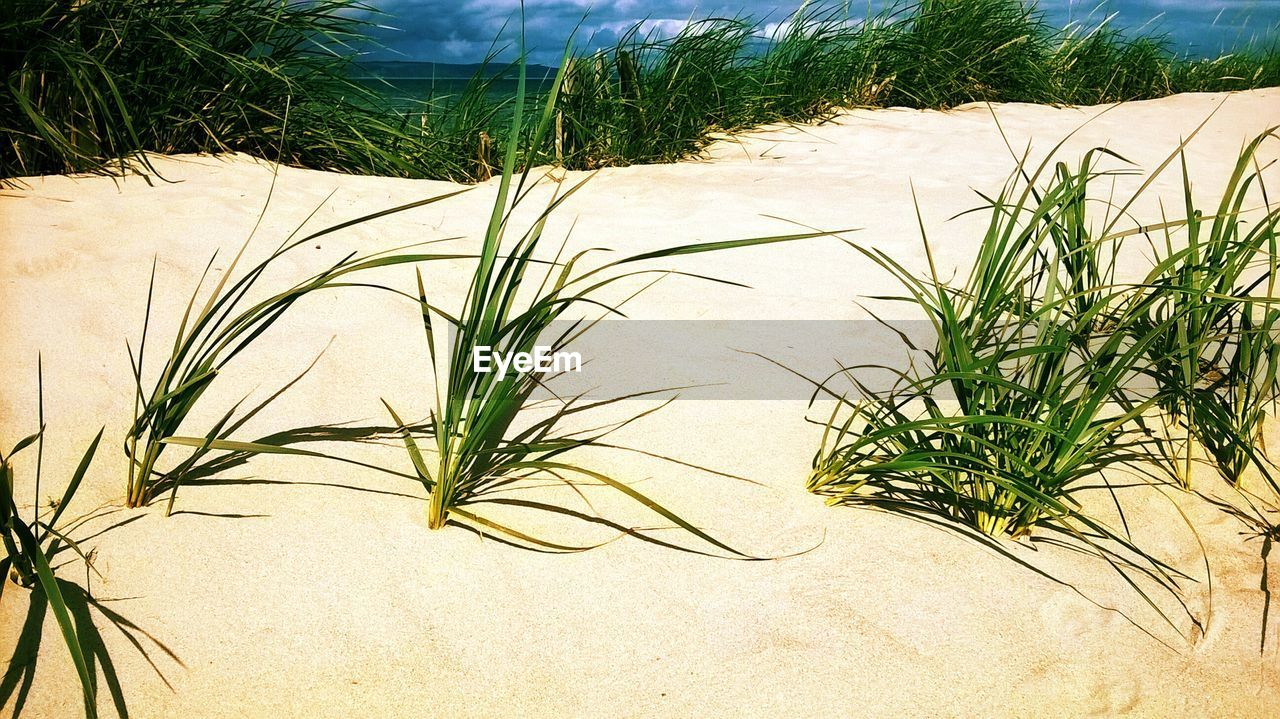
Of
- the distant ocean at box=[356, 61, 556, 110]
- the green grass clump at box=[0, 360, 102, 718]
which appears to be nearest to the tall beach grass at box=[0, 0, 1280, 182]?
the distant ocean at box=[356, 61, 556, 110]

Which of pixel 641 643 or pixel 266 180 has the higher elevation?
pixel 266 180

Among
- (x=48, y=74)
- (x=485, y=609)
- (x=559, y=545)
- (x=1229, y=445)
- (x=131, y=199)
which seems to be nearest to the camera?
(x=485, y=609)

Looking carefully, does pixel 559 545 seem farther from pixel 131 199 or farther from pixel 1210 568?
pixel 131 199

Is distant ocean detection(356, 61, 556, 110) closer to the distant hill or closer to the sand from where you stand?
the distant hill

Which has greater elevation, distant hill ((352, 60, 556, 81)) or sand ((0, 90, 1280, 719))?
distant hill ((352, 60, 556, 81))

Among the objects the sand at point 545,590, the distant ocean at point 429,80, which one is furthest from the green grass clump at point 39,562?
the distant ocean at point 429,80

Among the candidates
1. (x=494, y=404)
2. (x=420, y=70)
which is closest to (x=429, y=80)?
(x=420, y=70)

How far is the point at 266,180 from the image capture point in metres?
2.93

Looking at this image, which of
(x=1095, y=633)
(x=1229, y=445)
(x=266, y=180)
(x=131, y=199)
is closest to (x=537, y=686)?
(x=1095, y=633)

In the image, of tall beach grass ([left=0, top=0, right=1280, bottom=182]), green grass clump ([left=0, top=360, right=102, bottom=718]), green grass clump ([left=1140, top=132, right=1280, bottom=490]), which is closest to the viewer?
green grass clump ([left=0, top=360, right=102, bottom=718])

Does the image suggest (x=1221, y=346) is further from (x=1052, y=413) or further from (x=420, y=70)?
(x=420, y=70)

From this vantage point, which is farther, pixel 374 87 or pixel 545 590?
pixel 374 87

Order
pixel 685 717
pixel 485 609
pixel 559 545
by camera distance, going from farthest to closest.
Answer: pixel 559 545, pixel 485 609, pixel 685 717

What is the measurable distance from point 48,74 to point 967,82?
5.13 metres
